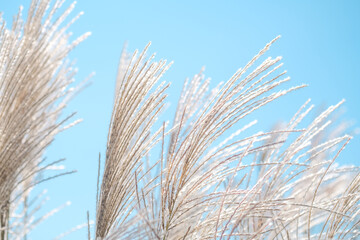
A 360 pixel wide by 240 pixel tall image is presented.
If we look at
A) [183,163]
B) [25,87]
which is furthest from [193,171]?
[25,87]

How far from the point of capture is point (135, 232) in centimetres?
152

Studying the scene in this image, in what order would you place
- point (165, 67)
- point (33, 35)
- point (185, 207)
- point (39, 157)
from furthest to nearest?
point (39, 157) < point (33, 35) < point (165, 67) < point (185, 207)

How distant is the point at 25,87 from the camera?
191 cm

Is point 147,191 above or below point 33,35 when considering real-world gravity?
below

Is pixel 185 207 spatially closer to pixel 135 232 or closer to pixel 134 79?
pixel 135 232

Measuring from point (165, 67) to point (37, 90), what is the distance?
63 cm

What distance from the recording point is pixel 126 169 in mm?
1537

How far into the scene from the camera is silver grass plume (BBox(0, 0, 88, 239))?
1791 mm

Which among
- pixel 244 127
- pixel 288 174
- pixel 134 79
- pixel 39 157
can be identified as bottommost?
pixel 288 174

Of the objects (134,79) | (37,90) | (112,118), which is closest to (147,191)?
(112,118)

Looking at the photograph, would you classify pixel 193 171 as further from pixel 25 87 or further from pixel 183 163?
pixel 25 87

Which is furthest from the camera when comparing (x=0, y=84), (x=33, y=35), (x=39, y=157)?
(x=39, y=157)

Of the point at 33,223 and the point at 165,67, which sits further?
the point at 33,223

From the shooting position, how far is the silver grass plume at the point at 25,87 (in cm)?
179
